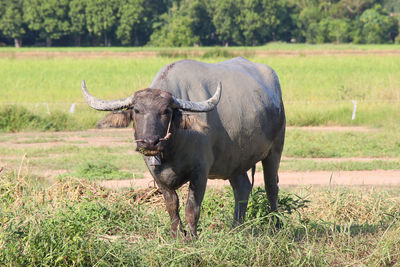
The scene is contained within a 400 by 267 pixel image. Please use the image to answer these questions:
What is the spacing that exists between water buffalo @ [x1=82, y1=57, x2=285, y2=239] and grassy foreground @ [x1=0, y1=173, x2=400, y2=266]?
0.35m

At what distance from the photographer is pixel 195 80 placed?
5.70 meters


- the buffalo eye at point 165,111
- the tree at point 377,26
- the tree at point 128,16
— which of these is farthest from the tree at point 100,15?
the buffalo eye at point 165,111

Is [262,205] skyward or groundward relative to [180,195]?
skyward

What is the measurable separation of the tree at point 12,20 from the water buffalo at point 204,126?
6312cm

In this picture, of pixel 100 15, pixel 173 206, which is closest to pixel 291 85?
pixel 173 206

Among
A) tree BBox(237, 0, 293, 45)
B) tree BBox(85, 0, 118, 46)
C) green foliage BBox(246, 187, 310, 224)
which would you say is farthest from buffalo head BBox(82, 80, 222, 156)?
tree BBox(237, 0, 293, 45)

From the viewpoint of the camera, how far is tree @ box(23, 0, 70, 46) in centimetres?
6769

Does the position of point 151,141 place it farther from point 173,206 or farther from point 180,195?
point 180,195

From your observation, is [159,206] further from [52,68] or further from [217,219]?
[52,68]

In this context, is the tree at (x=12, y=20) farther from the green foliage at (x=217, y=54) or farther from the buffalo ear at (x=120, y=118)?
the buffalo ear at (x=120, y=118)

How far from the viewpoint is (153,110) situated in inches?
192

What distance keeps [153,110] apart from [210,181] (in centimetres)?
541

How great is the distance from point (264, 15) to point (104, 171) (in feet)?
210

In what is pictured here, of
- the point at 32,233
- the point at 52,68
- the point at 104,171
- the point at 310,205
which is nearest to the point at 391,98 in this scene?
the point at 104,171
